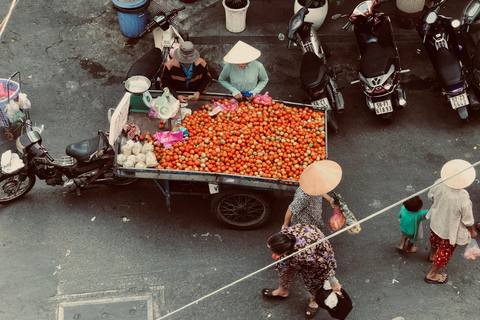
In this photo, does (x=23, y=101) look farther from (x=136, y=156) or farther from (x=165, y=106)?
(x=136, y=156)

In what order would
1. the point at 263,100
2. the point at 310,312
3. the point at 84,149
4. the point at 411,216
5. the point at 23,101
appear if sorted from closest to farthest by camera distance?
1. the point at 411,216
2. the point at 310,312
3. the point at 84,149
4. the point at 263,100
5. the point at 23,101

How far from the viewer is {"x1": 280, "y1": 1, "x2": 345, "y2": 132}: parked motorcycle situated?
26.1 feet

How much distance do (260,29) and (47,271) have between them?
5623mm

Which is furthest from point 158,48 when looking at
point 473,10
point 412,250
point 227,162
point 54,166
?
point 473,10

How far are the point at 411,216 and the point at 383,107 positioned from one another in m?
2.42

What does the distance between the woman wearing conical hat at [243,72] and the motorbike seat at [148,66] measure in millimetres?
1186

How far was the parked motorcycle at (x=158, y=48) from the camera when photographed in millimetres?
8031

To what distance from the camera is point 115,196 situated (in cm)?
763

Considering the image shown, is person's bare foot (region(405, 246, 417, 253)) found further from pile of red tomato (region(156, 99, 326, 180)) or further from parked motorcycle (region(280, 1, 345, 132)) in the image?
parked motorcycle (region(280, 1, 345, 132))

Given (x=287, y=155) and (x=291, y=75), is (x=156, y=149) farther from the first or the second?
(x=291, y=75)

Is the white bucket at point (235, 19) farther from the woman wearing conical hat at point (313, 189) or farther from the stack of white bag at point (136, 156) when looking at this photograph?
the woman wearing conical hat at point (313, 189)

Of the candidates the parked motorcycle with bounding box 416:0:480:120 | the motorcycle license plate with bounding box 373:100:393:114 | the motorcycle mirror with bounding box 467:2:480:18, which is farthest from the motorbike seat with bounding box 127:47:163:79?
the motorcycle mirror with bounding box 467:2:480:18

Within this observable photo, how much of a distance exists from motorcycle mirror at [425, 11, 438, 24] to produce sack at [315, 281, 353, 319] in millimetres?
4725

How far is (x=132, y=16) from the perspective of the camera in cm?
956
